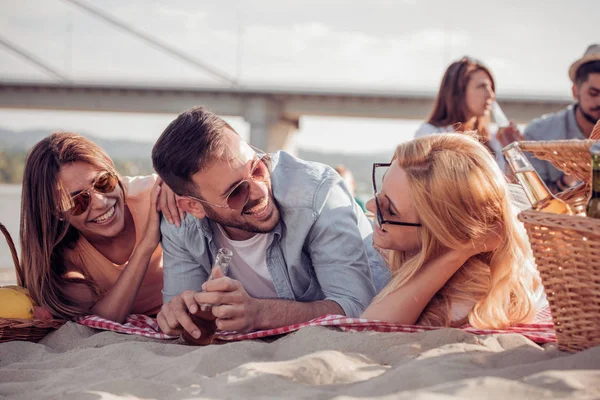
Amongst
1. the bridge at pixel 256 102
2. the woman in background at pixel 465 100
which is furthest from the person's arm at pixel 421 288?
the bridge at pixel 256 102

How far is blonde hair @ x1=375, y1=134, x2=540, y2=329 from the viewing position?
104 inches

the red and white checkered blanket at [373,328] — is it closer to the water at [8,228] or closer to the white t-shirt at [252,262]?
the white t-shirt at [252,262]

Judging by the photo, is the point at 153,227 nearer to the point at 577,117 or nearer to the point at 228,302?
the point at 228,302

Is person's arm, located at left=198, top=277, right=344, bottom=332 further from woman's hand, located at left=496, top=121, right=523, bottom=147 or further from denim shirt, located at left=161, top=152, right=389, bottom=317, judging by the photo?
woman's hand, located at left=496, top=121, right=523, bottom=147

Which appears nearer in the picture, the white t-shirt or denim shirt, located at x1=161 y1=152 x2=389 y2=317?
denim shirt, located at x1=161 y1=152 x2=389 y2=317

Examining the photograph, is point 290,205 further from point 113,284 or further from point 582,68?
point 582,68

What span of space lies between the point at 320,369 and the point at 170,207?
4.72ft

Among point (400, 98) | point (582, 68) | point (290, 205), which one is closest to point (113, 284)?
point (290, 205)

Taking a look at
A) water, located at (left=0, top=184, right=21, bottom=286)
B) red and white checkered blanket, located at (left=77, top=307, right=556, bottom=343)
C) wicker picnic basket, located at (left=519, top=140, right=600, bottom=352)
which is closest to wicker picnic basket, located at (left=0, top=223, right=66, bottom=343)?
red and white checkered blanket, located at (left=77, top=307, right=556, bottom=343)

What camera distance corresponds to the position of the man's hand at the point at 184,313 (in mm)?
2731

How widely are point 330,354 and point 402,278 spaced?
2.22ft

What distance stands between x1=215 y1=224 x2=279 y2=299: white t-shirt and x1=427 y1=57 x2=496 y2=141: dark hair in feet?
8.57

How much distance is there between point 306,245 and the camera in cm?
313

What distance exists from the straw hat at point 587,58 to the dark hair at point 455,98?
0.67 metres
